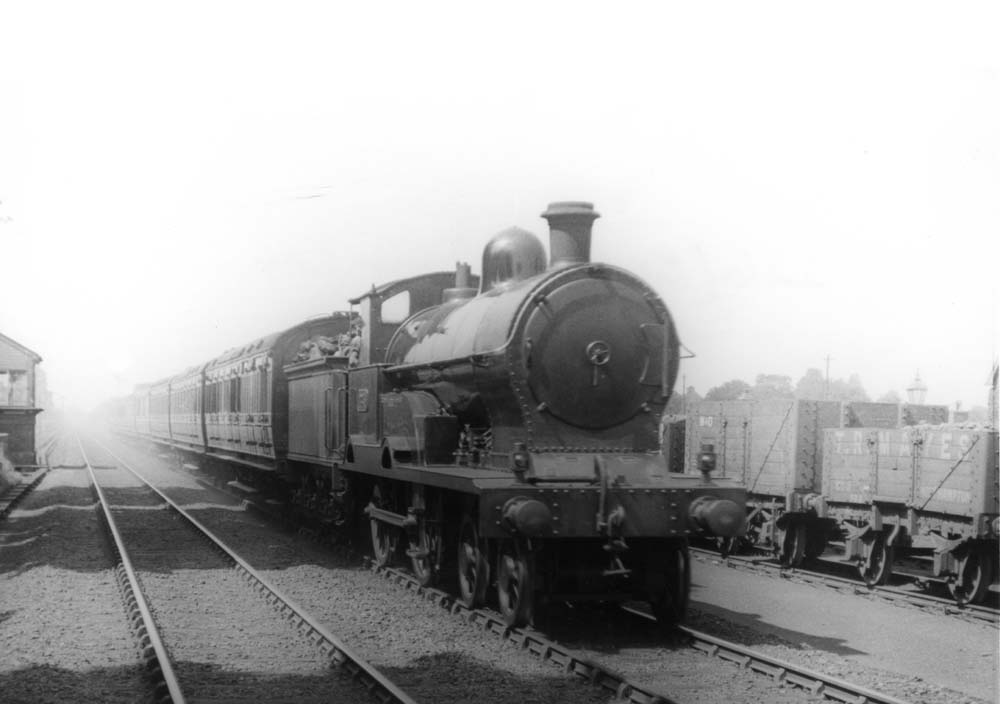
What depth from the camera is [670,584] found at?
28.5ft

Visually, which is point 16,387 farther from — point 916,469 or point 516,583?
point 916,469

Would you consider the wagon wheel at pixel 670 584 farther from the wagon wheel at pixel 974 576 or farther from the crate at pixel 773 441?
the crate at pixel 773 441

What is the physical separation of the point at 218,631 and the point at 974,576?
8.03 metres

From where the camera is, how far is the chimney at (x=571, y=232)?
9.16m

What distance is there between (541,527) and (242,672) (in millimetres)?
2440

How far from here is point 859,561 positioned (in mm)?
12867

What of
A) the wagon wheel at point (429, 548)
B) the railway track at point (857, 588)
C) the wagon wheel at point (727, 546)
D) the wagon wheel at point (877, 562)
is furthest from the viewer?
the wagon wheel at point (727, 546)

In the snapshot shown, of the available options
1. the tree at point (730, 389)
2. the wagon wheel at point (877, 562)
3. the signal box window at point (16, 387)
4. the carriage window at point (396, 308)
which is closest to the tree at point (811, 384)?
the tree at point (730, 389)

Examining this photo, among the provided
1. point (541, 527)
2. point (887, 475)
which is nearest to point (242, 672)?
point (541, 527)

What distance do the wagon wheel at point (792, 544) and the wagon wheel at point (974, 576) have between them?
2929mm

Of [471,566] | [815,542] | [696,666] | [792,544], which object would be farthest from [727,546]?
[696,666]

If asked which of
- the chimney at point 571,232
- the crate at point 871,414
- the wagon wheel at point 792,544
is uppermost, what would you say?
the chimney at point 571,232

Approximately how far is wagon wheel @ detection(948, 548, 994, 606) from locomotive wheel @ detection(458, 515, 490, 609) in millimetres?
5578

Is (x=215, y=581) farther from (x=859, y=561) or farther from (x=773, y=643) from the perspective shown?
(x=859, y=561)
